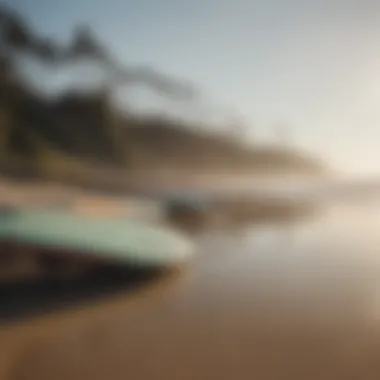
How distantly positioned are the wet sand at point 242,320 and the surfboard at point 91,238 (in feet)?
0.14

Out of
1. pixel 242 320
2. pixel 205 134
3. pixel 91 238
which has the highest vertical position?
pixel 205 134

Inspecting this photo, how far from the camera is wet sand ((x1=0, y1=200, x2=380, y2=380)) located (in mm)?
755

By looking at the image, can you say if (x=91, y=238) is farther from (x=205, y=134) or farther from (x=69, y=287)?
(x=205, y=134)

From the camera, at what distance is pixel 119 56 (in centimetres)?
89

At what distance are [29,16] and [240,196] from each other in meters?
0.43

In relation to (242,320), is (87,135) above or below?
above

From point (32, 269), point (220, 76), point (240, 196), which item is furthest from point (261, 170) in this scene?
point (32, 269)

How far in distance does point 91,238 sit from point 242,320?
249mm

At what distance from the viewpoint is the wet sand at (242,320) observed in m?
0.75

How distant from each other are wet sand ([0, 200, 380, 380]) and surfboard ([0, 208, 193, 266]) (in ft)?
0.14

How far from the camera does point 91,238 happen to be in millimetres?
854

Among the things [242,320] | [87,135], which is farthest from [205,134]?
[242,320]

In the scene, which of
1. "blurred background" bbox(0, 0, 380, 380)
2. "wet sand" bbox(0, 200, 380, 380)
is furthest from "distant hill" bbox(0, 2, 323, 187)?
"wet sand" bbox(0, 200, 380, 380)

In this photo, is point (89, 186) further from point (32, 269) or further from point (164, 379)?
point (164, 379)
